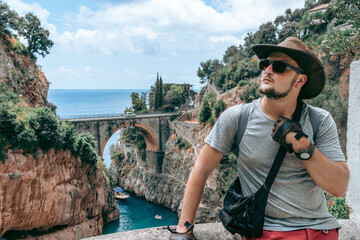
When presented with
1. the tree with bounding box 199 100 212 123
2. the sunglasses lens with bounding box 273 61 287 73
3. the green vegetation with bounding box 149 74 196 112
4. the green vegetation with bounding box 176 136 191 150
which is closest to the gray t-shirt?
the sunglasses lens with bounding box 273 61 287 73

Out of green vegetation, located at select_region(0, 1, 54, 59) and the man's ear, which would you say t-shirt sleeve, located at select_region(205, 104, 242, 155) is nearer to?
the man's ear

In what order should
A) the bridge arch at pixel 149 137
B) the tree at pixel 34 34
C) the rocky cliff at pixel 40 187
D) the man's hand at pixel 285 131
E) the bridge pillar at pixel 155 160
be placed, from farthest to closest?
the bridge pillar at pixel 155 160 → the bridge arch at pixel 149 137 → the tree at pixel 34 34 → the rocky cliff at pixel 40 187 → the man's hand at pixel 285 131

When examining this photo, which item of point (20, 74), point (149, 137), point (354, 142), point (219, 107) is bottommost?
point (149, 137)

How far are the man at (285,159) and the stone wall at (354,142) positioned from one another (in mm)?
1164

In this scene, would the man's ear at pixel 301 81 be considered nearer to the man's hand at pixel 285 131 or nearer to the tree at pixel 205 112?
the man's hand at pixel 285 131

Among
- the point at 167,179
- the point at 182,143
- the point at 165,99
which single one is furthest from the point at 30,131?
the point at 165,99

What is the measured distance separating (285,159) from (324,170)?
21 cm

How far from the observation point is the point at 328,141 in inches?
63.4

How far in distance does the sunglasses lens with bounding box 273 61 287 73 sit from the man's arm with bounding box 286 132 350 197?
43 centimetres

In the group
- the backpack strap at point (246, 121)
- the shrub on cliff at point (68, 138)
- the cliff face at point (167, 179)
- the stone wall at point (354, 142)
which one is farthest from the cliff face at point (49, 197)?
the stone wall at point (354, 142)

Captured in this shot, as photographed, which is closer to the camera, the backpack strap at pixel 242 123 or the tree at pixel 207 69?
the backpack strap at pixel 242 123

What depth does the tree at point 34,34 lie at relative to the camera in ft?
67.2

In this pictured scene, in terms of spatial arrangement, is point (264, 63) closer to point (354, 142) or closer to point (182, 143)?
point (354, 142)

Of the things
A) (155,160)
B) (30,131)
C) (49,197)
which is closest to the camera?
(30,131)
